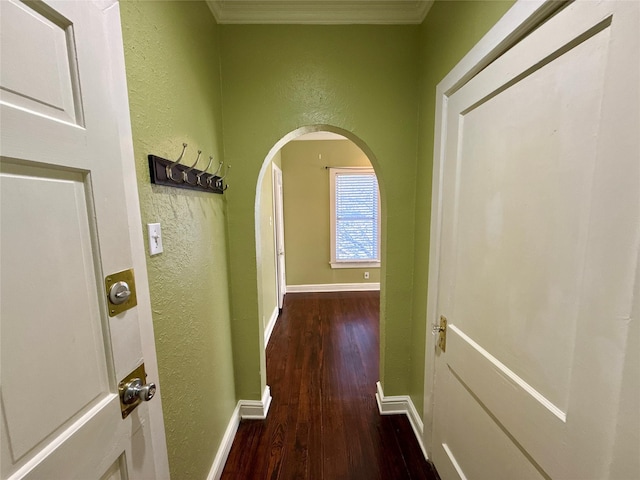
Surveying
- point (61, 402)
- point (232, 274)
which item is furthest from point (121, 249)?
point (232, 274)

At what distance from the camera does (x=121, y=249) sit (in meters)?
0.67

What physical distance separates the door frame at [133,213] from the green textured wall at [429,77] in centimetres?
121

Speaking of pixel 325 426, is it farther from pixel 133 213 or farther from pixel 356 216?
pixel 356 216

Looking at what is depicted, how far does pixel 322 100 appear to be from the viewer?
5.22ft

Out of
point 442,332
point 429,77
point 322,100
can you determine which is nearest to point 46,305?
point 442,332

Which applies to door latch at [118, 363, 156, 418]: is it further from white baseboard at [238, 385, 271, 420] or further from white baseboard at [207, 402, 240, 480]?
white baseboard at [238, 385, 271, 420]

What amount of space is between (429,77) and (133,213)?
1.61m

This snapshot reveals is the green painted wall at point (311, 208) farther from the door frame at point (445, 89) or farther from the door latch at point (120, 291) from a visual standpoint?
the door latch at point (120, 291)

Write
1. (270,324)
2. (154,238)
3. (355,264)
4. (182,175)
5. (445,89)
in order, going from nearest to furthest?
(154,238)
(182,175)
(445,89)
(270,324)
(355,264)

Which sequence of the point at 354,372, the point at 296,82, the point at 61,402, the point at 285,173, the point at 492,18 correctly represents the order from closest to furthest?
the point at 61,402 < the point at 492,18 < the point at 296,82 < the point at 354,372 < the point at 285,173

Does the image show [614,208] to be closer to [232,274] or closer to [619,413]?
[619,413]

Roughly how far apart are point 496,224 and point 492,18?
2.41ft

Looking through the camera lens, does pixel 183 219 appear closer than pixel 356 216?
Yes

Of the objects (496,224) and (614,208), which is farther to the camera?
(496,224)
